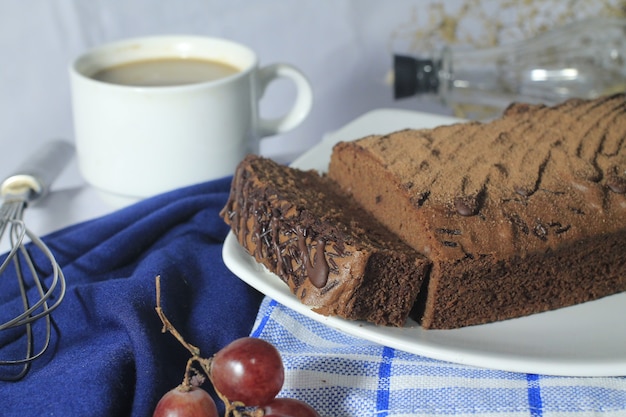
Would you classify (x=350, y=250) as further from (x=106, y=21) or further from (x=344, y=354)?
(x=106, y=21)

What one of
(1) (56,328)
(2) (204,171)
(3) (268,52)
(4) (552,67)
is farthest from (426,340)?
(3) (268,52)

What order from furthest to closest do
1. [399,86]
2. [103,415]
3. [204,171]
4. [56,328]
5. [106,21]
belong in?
[106,21] < [399,86] < [204,171] < [56,328] < [103,415]

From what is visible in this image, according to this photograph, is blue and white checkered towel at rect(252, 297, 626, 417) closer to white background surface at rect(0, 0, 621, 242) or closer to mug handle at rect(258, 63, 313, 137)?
mug handle at rect(258, 63, 313, 137)

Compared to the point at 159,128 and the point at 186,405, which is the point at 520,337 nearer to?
the point at 186,405

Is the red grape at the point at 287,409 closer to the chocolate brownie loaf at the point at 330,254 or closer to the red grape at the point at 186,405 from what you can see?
the red grape at the point at 186,405

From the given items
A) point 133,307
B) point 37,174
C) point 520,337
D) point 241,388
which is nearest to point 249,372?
point 241,388

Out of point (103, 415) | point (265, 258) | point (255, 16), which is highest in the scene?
point (255, 16)

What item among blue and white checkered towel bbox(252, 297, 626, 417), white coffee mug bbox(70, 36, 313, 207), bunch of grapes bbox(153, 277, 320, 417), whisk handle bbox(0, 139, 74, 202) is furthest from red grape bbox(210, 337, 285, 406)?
whisk handle bbox(0, 139, 74, 202)
